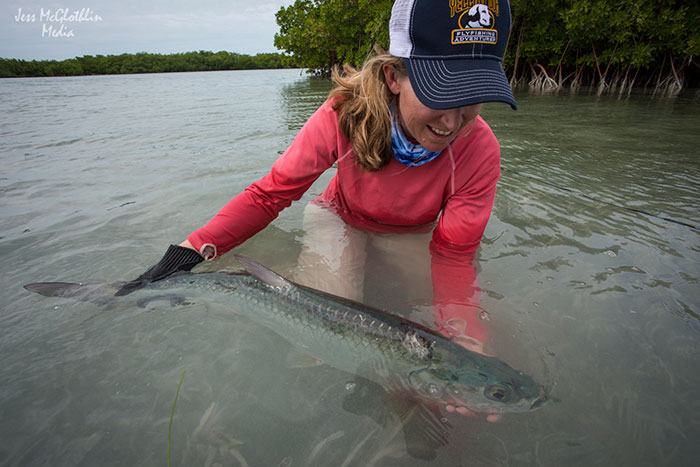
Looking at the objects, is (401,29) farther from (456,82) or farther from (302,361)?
(302,361)

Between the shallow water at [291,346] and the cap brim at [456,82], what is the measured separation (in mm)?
1381

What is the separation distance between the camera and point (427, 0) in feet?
5.07

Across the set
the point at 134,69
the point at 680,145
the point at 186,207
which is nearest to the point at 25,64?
the point at 134,69

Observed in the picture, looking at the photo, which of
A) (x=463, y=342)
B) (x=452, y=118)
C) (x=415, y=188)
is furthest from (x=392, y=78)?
(x=463, y=342)

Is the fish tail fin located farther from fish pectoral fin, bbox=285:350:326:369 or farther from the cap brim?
the cap brim

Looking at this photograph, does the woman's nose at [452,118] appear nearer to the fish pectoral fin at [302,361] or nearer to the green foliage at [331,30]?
the fish pectoral fin at [302,361]

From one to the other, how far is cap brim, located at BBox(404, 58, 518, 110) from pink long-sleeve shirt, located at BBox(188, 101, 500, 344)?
0.61 metres

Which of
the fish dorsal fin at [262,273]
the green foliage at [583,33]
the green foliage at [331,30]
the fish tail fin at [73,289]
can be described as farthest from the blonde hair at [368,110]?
the green foliage at [331,30]

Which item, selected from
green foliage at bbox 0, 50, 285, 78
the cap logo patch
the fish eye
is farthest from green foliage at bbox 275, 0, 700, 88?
green foliage at bbox 0, 50, 285, 78

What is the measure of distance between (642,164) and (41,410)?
747 centimetres

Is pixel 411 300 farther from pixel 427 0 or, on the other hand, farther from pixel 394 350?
pixel 427 0

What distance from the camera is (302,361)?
6.33ft

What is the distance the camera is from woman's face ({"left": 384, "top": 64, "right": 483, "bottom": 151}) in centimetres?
173

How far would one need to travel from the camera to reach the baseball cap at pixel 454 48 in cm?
155
